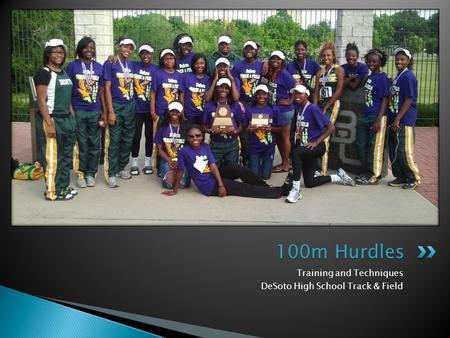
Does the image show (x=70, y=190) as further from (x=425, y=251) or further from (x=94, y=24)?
(x=425, y=251)

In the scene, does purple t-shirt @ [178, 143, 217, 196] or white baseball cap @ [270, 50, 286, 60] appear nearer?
purple t-shirt @ [178, 143, 217, 196]

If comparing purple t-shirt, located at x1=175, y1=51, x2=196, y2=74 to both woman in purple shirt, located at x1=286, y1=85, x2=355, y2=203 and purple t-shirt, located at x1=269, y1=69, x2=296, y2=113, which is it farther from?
woman in purple shirt, located at x1=286, y1=85, x2=355, y2=203

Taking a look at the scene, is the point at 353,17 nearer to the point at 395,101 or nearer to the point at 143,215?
the point at 395,101

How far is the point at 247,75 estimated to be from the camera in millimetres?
7516

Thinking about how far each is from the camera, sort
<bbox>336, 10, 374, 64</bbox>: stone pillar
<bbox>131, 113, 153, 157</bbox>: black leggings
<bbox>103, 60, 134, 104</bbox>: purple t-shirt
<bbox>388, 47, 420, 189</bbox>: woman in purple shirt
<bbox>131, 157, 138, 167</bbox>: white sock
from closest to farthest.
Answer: <bbox>388, 47, 420, 189</bbox>: woman in purple shirt < <bbox>103, 60, 134, 104</bbox>: purple t-shirt < <bbox>131, 113, 153, 157</bbox>: black leggings < <bbox>131, 157, 138, 167</bbox>: white sock < <bbox>336, 10, 374, 64</bbox>: stone pillar

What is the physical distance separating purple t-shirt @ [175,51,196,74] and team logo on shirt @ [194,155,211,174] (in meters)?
1.14

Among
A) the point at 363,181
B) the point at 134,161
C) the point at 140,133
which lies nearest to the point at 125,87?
the point at 140,133

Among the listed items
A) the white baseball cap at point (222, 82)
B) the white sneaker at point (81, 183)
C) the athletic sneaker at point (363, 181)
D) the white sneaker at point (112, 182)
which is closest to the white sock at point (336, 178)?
the athletic sneaker at point (363, 181)

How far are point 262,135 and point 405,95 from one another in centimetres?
158

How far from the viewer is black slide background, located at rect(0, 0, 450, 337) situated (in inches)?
229

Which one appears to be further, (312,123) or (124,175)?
(124,175)

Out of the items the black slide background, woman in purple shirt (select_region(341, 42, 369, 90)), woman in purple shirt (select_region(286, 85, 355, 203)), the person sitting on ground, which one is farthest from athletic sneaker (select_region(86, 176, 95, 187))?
woman in purple shirt (select_region(341, 42, 369, 90))

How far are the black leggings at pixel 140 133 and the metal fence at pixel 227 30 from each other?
99 centimetres

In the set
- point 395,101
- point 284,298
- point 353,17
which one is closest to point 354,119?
point 395,101
